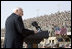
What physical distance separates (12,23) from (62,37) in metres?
4.88

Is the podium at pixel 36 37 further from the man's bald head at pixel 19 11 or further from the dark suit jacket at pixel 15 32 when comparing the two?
the man's bald head at pixel 19 11

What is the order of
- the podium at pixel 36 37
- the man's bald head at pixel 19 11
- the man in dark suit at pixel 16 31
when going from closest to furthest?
the podium at pixel 36 37
the man in dark suit at pixel 16 31
the man's bald head at pixel 19 11

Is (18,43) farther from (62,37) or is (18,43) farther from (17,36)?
(62,37)

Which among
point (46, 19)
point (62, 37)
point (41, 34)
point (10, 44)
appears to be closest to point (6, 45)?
point (10, 44)

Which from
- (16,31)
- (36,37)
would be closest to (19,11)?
(16,31)

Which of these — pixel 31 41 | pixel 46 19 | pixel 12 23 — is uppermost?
pixel 12 23

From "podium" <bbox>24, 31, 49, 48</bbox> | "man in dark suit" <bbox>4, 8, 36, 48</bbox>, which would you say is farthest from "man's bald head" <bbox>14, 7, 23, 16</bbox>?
"podium" <bbox>24, 31, 49, 48</bbox>

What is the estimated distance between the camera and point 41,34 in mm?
5543

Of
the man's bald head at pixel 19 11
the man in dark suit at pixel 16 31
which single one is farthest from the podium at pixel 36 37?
the man's bald head at pixel 19 11

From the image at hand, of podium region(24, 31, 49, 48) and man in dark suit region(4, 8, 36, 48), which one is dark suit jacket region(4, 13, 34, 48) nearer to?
man in dark suit region(4, 8, 36, 48)

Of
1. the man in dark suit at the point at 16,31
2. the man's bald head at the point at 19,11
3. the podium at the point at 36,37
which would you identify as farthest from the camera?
the man's bald head at the point at 19,11

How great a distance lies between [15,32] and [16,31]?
0.03 m

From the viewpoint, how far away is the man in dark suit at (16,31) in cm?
566

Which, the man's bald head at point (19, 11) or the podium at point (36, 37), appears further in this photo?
the man's bald head at point (19, 11)
